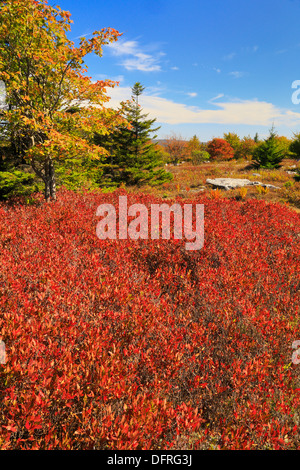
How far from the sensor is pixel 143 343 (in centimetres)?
291

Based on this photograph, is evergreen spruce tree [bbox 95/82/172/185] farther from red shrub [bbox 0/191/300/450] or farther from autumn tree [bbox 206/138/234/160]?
autumn tree [bbox 206/138/234/160]

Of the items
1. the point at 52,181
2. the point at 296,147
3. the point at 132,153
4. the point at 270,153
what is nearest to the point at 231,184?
the point at 132,153

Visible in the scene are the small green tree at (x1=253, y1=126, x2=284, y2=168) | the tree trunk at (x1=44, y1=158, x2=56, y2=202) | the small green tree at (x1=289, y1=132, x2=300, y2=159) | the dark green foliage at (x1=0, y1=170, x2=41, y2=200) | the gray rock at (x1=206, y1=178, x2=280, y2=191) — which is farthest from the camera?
the small green tree at (x1=289, y1=132, x2=300, y2=159)

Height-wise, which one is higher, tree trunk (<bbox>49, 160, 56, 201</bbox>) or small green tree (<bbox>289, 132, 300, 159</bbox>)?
small green tree (<bbox>289, 132, 300, 159</bbox>)

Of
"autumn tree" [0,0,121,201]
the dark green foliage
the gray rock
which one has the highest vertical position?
"autumn tree" [0,0,121,201]

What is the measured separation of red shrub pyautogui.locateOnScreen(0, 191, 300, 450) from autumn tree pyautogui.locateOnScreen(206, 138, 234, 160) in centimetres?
4014

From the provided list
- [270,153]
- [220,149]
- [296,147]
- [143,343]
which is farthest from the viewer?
[220,149]

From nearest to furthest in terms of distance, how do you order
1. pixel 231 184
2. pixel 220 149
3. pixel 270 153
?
pixel 231 184 < pixel 270 153 < pixel 220 149

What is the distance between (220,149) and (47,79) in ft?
127

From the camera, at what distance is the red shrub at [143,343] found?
207 centimetres

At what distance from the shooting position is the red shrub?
6.79 ft

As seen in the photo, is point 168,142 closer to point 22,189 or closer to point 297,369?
point 22,189

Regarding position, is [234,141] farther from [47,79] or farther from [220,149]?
[47,79]

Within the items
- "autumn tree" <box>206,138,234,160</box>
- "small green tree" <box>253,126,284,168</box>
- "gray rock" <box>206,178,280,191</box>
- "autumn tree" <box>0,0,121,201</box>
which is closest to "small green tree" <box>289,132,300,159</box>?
"small green tree" <box>253,126,284,168</box>
